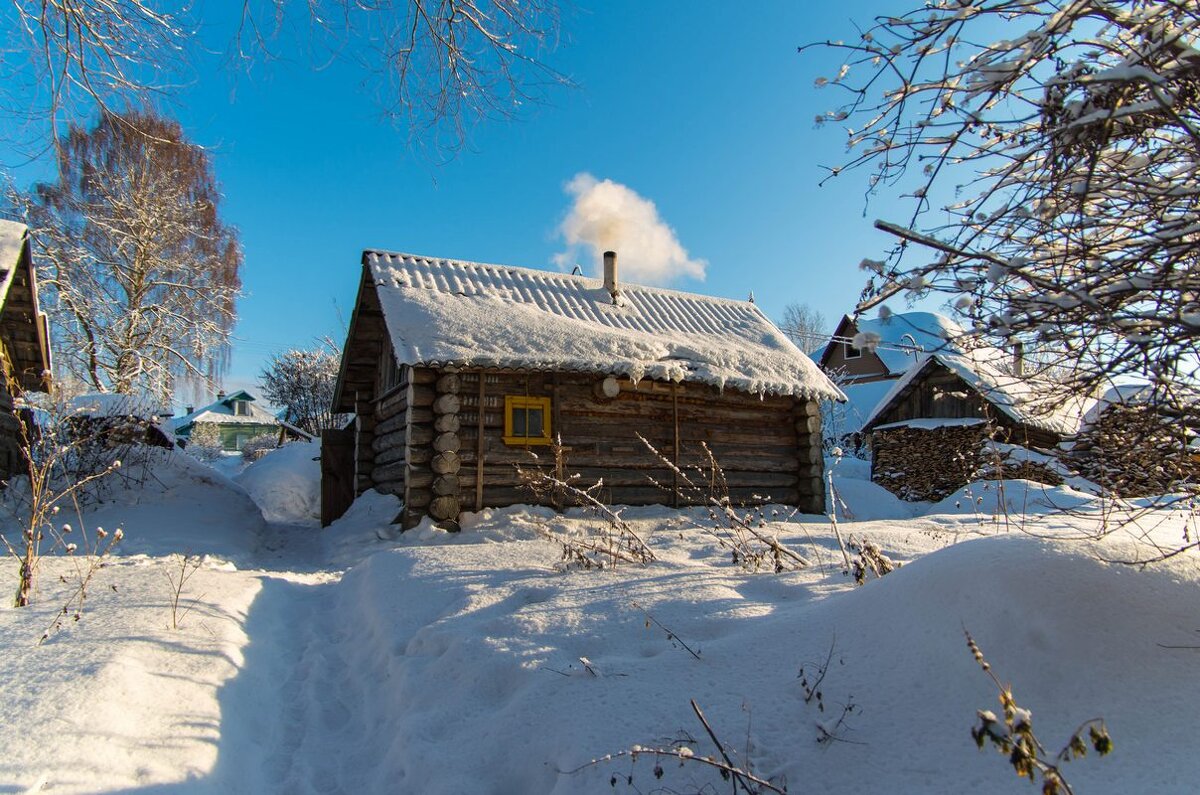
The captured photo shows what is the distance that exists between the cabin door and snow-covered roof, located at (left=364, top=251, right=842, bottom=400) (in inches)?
163

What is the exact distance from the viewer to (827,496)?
40.6 ft

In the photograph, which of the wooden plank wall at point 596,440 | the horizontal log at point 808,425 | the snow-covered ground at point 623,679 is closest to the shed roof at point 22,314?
the wooden plank wall at point 596,440

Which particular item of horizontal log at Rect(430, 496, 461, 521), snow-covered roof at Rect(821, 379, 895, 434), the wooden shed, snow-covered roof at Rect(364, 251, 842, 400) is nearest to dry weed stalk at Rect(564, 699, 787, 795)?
horizontal log at Rect(430, 496, 461, 521)

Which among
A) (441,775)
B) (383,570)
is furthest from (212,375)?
(441,775)

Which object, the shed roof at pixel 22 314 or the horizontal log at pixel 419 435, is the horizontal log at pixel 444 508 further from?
the shed roof at pixel 22 314

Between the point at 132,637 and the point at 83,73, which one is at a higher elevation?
the point at 83,73

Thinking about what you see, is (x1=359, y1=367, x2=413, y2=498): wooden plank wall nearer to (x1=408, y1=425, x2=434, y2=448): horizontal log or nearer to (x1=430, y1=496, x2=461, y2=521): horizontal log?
(x1=408, y1=425, x2=434, y2=448): horizontal log

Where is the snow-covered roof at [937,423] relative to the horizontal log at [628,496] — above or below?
above

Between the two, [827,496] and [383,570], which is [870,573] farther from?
[827,496]

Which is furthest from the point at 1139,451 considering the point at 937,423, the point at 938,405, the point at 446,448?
the point at 938,405

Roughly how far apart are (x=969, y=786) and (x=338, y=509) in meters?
13.2

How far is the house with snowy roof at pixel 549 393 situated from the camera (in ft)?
30.7

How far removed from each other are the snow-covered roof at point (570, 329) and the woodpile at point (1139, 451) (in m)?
7.30

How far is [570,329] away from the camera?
10477 millimetres
